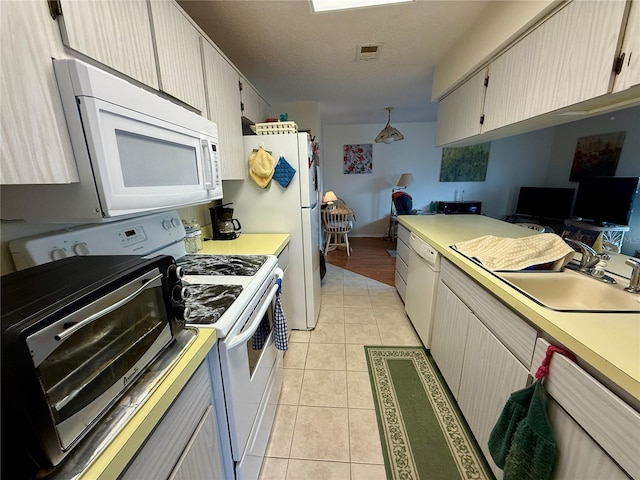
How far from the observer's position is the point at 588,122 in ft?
10.3

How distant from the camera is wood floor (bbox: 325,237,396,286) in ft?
12.0

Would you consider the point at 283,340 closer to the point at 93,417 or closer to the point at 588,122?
the point at 93,417

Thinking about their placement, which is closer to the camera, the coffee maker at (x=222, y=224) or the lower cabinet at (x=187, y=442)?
the lower cabinet at (x=187, y=442)

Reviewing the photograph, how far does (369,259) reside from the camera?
14.1 feet

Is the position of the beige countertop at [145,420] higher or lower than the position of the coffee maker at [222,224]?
lower

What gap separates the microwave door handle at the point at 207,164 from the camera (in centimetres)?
114

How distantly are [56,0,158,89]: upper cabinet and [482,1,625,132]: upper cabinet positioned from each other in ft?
5.65

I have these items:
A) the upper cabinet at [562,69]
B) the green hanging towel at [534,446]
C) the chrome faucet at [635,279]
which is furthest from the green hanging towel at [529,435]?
the upper cabinet at [562,69]

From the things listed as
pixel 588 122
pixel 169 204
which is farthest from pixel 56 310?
pixel 588 122

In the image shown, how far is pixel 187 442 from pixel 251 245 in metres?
1.21

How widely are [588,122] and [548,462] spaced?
4094 millimetres

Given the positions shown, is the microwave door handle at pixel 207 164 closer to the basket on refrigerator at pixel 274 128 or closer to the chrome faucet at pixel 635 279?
the basket on refrigerator at pixel 274 128

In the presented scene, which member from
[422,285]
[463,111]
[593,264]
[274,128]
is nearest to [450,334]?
[422,285]

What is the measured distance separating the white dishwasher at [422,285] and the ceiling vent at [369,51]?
153 centimetres
